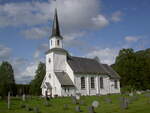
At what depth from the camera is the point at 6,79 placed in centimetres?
5931

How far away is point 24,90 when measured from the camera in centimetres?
6688

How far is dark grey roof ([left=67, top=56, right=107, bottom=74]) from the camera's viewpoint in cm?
4922

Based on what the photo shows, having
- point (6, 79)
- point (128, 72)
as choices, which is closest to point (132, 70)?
point (128, 72)

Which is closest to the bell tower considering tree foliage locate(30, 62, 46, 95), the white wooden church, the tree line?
the white wooden church

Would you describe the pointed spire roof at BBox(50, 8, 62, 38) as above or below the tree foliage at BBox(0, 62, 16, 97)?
above

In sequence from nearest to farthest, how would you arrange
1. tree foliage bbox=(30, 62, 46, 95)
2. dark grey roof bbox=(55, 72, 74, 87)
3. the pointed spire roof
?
dark grey roof bbox=(55, 72, 74, 87) < the pointed spire roof < tree foliage bbox=(30, 62, 46, 95)

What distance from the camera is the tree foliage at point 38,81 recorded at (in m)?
65.6

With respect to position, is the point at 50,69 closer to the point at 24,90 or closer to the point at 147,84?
the point at 24,90

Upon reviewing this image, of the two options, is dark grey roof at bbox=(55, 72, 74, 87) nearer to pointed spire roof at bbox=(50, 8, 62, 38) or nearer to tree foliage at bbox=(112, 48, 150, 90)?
pointed spire roof at bbox=(50, 8, 62, 38)

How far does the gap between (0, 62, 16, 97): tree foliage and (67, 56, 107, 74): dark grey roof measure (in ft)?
61.5

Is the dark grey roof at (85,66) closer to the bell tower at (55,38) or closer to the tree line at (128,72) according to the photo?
the bell tower at (55,38)

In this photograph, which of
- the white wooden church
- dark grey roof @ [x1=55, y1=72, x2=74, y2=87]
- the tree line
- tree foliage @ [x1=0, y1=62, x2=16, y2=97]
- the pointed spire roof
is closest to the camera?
dark grey roof @ [x1=55, y1=72, x2=74, y2=87]

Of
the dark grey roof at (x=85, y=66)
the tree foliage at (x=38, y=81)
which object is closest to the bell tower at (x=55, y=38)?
the dark grey roof at (x=85, y=66)

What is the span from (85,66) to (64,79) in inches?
297
